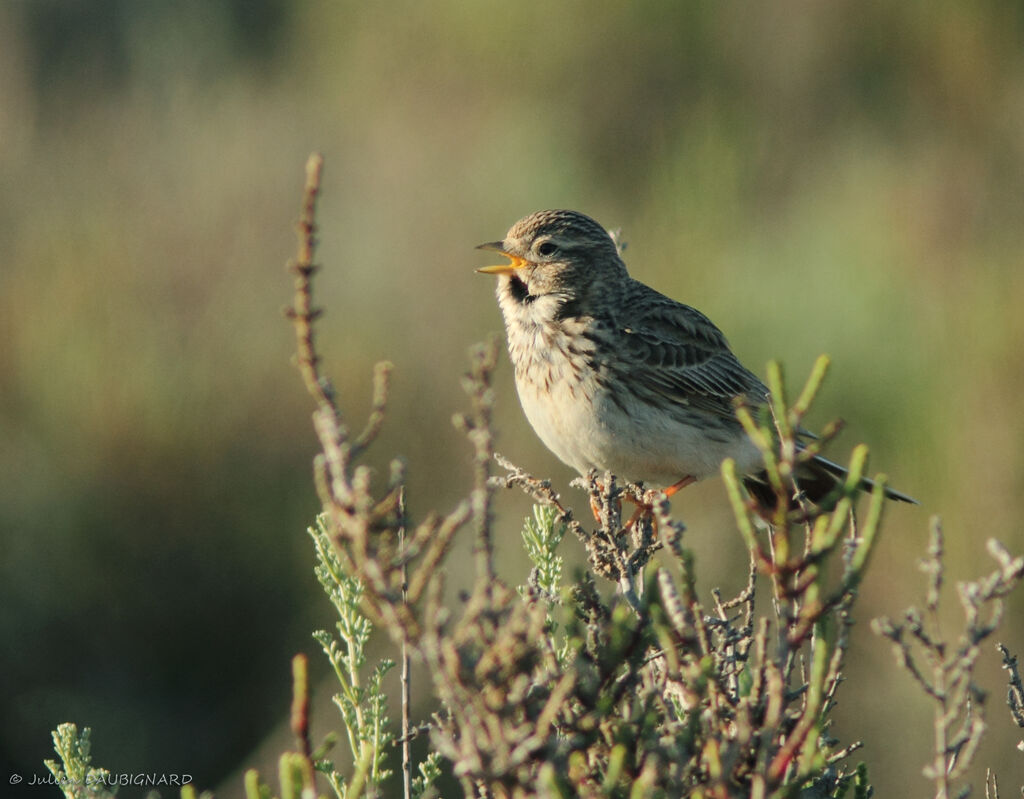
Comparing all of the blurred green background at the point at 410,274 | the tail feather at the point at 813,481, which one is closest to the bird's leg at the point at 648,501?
the tail feather at the point at 813,481

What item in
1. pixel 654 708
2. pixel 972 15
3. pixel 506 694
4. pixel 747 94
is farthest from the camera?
pixel 747 94

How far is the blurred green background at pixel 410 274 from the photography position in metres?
7.02

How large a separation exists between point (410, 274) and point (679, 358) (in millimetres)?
4160

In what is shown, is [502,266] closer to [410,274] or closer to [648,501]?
[648,501]

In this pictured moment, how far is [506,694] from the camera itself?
204 centimetres

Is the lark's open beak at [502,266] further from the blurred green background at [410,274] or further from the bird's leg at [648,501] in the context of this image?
the blurred green background at [410,274]

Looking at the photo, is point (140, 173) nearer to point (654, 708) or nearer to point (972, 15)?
point (972, 15)

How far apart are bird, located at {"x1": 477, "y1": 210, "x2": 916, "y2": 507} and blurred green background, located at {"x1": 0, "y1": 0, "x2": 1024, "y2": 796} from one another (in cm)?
156

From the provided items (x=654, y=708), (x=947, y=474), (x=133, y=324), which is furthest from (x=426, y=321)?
(x=654, y=708)

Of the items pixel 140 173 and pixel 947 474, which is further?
pixel 140 173

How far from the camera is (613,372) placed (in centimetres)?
503

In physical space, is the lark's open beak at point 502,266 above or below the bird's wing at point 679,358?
above

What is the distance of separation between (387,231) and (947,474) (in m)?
4.59

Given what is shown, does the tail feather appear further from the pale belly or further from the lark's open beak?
the lark's open beak
